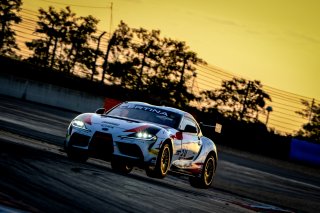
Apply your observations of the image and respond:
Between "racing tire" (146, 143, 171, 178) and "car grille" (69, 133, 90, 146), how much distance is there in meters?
1.17

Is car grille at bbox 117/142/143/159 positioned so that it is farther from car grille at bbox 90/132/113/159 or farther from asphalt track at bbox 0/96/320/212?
asphalt track at bbox 0/96/320/212

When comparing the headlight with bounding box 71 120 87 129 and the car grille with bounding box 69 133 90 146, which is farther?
the headlight with bounding box 71 120 87 129

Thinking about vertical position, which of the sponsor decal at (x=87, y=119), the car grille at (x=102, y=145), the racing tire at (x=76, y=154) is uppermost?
the sponsor decal at (x=87, y=119)

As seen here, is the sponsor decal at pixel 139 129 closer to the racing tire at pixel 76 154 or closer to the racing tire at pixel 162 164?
the racing tire at pixel 162 164

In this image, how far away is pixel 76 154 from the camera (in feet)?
33.5

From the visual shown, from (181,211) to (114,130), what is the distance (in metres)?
3.07

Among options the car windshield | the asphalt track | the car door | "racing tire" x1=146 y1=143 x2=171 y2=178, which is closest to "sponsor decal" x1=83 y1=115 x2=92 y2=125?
the asphalt track

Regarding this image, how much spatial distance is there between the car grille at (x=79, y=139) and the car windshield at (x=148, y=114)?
1.29 metres

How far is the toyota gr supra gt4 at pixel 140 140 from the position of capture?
946 cm

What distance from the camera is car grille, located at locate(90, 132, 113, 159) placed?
944cm

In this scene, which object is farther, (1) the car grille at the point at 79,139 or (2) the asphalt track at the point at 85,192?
(1) the car grille at the point at 79,139

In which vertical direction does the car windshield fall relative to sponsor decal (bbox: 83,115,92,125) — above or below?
above

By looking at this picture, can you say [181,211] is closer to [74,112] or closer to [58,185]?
[58,185]

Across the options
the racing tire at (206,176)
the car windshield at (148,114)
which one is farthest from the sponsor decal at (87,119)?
the racing tire at (206,176)
